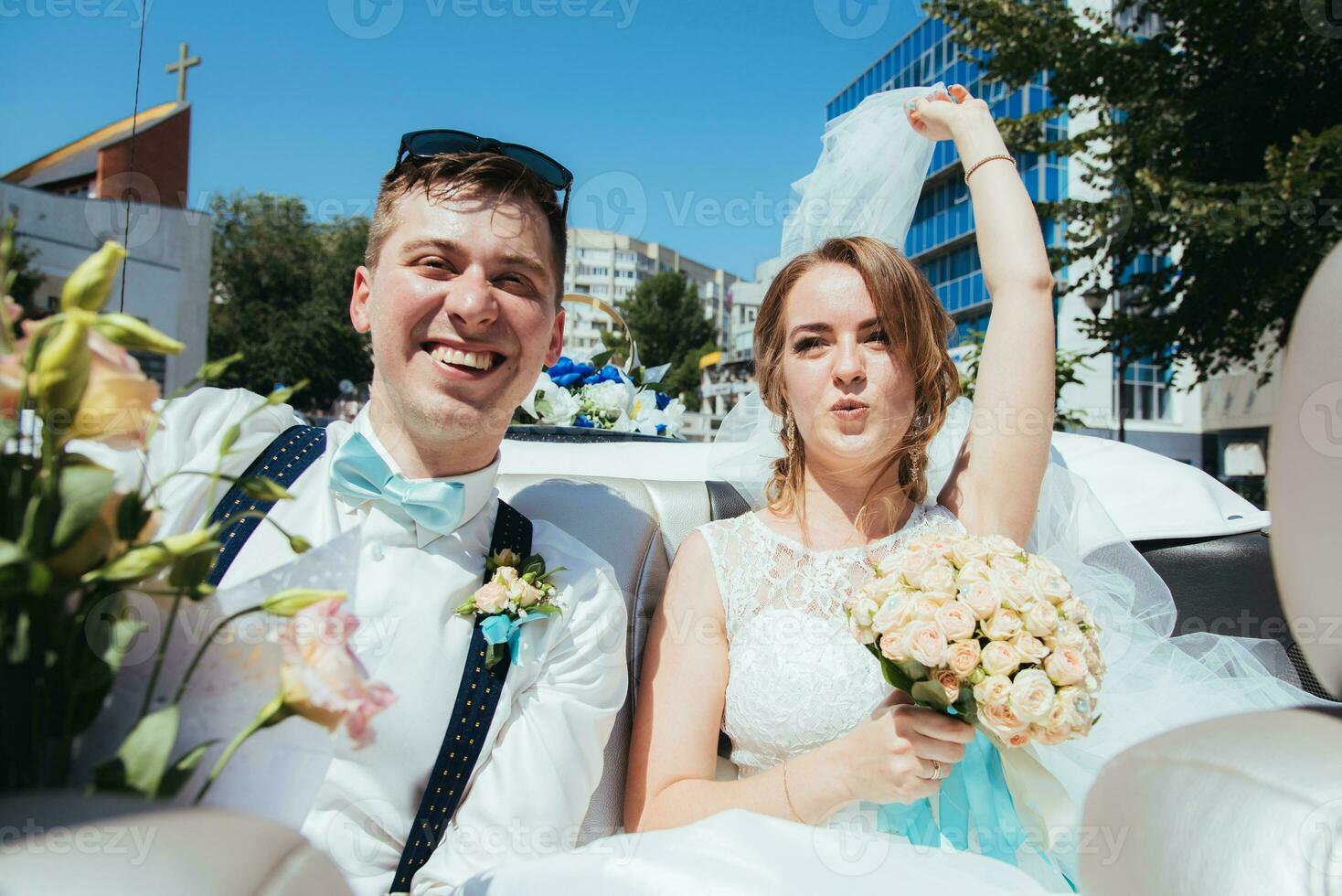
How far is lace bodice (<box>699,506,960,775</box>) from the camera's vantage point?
195 centimetres

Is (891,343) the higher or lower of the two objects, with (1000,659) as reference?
higher

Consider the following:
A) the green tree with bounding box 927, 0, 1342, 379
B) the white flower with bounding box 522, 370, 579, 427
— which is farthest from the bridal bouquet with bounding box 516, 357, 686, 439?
the green tree with bounding box 927, 0, 1342, 379

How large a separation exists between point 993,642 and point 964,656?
2.3 inches

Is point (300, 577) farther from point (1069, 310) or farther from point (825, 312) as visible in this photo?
point (1069, 310)

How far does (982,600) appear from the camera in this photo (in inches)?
54.3

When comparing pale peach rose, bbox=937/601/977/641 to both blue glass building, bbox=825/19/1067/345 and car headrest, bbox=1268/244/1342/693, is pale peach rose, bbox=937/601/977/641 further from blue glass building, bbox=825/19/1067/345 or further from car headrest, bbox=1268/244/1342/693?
blue glass building, bbox=825/19/1067/345

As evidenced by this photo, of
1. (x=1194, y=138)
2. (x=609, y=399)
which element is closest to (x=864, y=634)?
(x=609, y=399)

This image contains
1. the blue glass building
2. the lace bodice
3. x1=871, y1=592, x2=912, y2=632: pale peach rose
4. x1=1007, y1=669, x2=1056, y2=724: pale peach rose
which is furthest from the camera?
the blue glass building

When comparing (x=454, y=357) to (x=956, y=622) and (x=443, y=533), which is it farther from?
(x=956, y=622)

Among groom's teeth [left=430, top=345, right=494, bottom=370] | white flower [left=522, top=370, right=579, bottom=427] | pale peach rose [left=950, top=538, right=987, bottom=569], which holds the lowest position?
pale peach rose [left=950, top=538, right=987, bottom=569]

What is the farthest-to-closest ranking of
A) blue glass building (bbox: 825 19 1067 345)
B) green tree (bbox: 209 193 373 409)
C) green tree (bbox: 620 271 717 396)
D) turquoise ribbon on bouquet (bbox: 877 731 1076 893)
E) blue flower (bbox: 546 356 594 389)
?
green tree (bbox: 620 271 717 396) < green tree (bbox: 209 193 373 409) < blue glass building (bbox: 825 19 1067 345) < blue flower (bbox: 546 356 594 389) < turquoise ribbon on bouquet (bbox: 877 731 1076 893)

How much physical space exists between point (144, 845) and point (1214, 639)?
242 cm

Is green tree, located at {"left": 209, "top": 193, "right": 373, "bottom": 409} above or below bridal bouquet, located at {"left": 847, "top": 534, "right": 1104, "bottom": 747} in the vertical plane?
above

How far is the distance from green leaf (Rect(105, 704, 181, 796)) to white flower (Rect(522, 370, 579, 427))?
286 centimetres
